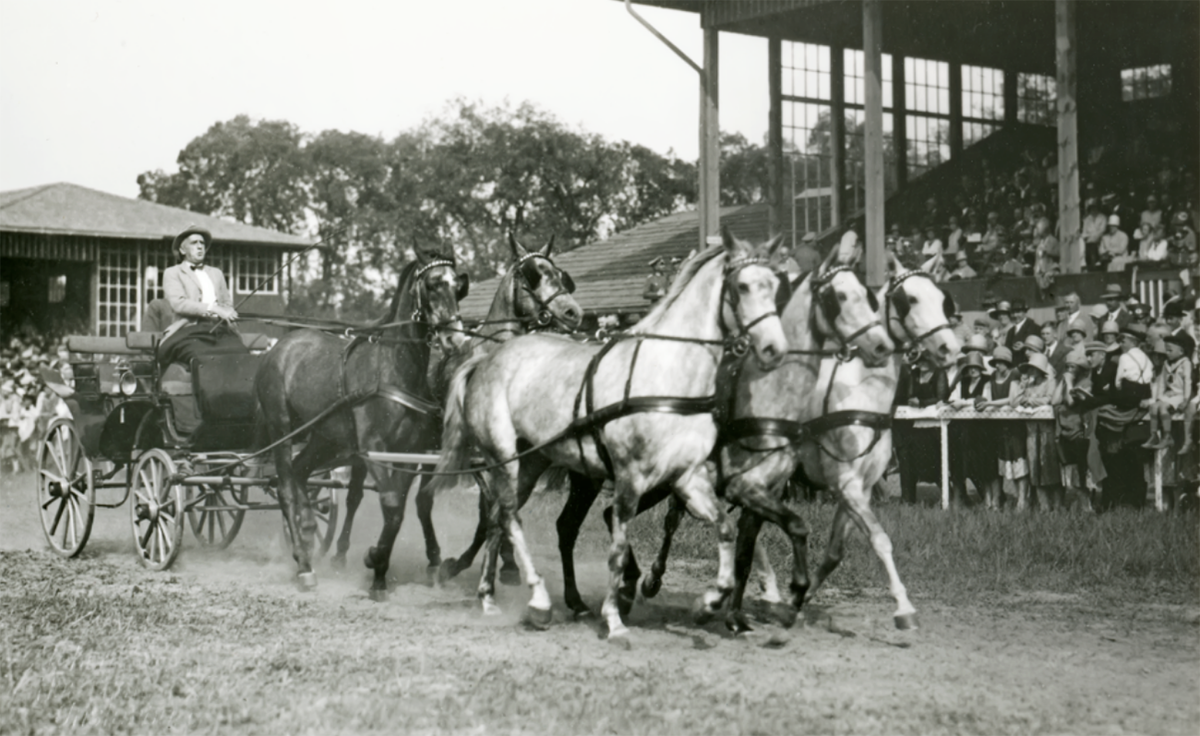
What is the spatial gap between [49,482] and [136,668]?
229 inches

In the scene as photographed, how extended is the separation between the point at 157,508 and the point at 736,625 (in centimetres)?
521

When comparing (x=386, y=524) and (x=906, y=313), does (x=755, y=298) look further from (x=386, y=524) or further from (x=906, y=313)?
(x=386, y=524)

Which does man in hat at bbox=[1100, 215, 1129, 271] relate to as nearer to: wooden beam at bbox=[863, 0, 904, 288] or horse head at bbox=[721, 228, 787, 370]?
wooden beam at bbox=[863, 0, 904, 288]

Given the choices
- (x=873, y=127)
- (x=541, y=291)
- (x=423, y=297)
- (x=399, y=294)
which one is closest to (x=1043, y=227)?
(x=873, y=127)

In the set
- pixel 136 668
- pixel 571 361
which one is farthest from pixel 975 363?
pixel 136 668

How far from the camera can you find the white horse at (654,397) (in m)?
7.31

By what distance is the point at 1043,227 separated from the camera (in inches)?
650

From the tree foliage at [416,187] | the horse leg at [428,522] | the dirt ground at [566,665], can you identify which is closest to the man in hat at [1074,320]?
the dirt ground at [566,665]

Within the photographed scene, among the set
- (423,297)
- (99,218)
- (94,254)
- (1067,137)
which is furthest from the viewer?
(94,254)

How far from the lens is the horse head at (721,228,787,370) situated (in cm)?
710

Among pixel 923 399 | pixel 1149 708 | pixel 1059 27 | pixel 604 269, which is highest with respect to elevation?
pixel 1059 27

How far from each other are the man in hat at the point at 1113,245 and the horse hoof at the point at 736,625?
30.2 feet

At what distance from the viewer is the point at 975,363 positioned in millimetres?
12961

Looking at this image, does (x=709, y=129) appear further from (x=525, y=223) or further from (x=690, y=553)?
(x=525, y=223)
